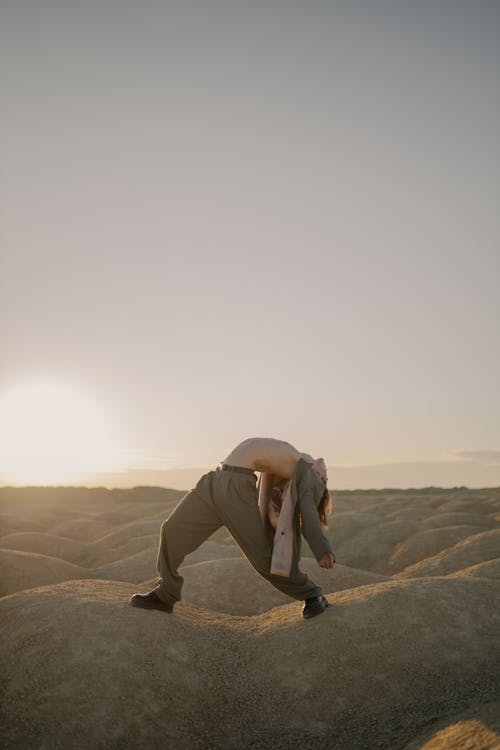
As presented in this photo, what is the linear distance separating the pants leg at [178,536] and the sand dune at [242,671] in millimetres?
390

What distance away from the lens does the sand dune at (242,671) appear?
243 inches

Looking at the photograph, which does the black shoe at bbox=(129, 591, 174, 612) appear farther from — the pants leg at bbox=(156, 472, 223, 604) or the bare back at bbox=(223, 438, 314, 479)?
the bare back at bbox=(223, 438, 314, 479)

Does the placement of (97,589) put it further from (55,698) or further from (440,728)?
(440,728)

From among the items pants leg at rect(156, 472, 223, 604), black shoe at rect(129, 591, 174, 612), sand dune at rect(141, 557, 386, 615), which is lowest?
sand dune at rect(141, 557, 386, 615)

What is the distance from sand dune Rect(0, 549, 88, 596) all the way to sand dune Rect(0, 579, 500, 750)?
799 centimetres

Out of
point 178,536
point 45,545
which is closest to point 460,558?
point 178,536

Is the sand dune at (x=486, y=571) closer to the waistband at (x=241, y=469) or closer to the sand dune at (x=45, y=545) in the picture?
the waistband at (x=241, y=469)

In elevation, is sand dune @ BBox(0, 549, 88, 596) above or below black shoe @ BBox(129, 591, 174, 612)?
below

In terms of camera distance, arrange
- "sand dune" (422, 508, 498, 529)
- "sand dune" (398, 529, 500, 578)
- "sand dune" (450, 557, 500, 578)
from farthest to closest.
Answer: "sand dune" (422, 508, 498, 529), "sand dune" (398, 529, 500, 578), "sand dune" (450, 557, 500, 578)

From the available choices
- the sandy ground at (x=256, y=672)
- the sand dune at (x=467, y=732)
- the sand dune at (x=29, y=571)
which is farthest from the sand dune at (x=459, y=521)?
the sand dune at (x=467, y=732)

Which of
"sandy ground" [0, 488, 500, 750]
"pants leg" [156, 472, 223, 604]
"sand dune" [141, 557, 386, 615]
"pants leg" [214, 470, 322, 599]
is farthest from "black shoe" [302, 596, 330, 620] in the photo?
"sand dune" [141, 557, 386, 615]

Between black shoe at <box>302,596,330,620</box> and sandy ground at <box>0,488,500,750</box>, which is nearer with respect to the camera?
sandy ground at <box>0,488,500,750</box>

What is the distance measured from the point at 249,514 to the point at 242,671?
185 cm

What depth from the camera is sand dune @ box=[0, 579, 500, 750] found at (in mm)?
6168
